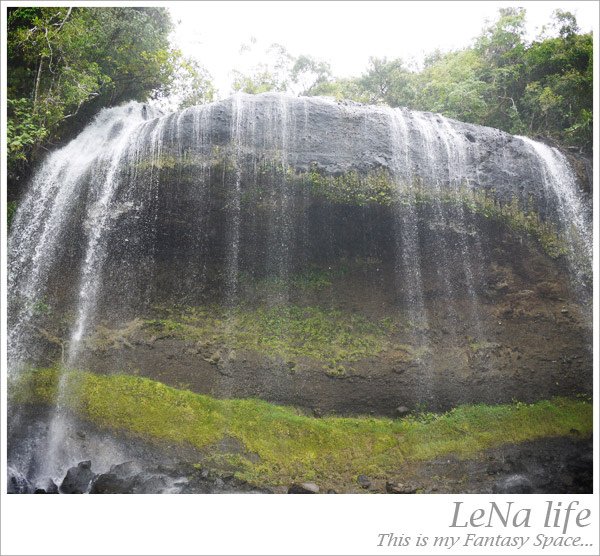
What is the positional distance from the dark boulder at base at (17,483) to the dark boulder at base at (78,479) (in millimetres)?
544

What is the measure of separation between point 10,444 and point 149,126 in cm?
634

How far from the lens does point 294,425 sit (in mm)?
8734

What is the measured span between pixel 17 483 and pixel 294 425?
4.36 metres

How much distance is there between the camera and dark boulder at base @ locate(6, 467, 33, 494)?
271 inches

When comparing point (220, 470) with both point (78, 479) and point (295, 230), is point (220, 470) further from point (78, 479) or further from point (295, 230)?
point (295, 230)

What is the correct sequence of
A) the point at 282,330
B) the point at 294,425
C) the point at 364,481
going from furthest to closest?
1. the point at 282,330
2. the point at 294,425
3. the point at 364,481

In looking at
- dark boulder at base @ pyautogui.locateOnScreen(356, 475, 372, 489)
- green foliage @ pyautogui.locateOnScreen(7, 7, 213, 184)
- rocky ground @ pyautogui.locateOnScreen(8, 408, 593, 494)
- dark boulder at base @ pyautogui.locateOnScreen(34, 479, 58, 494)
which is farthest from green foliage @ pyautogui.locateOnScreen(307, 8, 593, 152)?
dark boulder at base @ pyautogui.locateOnScreen(34, 479, 58, 494)

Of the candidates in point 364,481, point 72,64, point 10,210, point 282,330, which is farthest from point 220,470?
point 72,64

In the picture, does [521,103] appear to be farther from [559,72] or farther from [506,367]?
[506,367]

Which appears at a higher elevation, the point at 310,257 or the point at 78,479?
the point at 310,257

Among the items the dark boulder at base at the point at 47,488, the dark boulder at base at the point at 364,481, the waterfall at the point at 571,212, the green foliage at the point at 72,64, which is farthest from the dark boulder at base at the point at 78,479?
the waterfall at the point at 571,212

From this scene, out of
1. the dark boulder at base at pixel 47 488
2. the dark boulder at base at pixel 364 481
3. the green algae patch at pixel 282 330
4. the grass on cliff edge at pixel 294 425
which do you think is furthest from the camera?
the green algae patch at pixel 282 330

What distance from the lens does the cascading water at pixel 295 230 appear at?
9.58m

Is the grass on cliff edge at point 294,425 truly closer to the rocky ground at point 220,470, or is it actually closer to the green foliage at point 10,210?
the rocky ground at point 220,470
